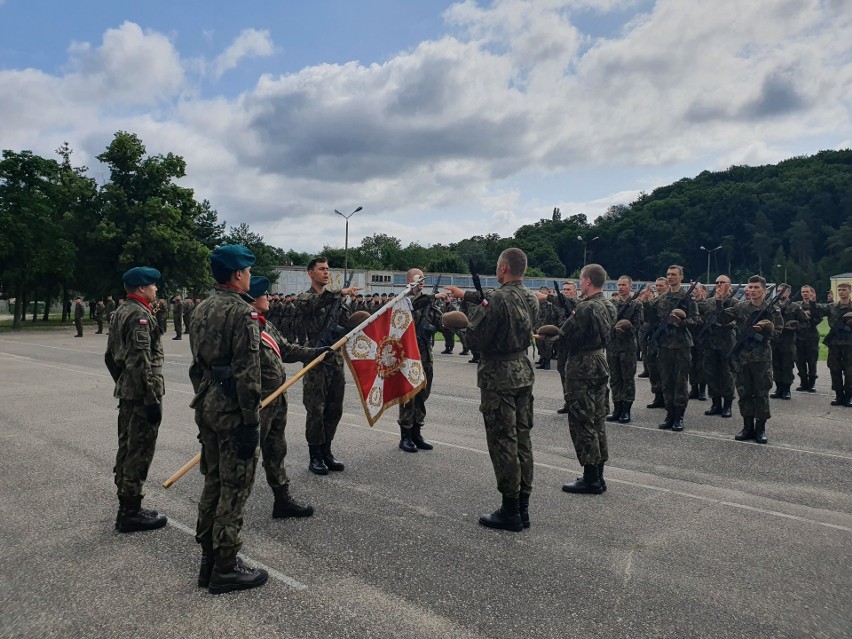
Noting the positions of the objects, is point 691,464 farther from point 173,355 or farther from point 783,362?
point 173,355

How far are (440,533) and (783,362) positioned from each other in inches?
384

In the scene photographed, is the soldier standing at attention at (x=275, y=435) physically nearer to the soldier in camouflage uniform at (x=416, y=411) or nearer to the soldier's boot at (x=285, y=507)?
the soldier's boot at (x=285, y=507)

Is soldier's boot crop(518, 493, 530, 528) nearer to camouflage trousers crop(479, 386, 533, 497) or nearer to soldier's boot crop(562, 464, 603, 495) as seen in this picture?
camouflage trousers crop(479, 386, 533, 497)

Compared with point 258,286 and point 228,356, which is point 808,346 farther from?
point 228,356

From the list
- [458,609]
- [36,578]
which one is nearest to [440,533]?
[458,609]

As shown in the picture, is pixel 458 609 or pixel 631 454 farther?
pixel 631 454

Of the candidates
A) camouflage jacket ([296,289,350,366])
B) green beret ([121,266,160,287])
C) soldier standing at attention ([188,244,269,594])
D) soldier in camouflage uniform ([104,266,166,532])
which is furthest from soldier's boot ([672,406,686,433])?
green beret ([121,266,160,287])

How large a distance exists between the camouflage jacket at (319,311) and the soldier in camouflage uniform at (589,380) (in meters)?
2.39

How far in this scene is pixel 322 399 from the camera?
6.12 meters

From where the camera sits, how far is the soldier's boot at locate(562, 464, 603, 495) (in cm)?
558

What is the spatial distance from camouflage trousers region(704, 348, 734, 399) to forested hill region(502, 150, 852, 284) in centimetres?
8833

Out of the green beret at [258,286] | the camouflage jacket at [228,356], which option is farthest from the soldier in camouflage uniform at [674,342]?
the camouflage jacket at [228,356]

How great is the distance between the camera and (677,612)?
3.43m

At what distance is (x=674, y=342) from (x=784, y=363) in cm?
408
